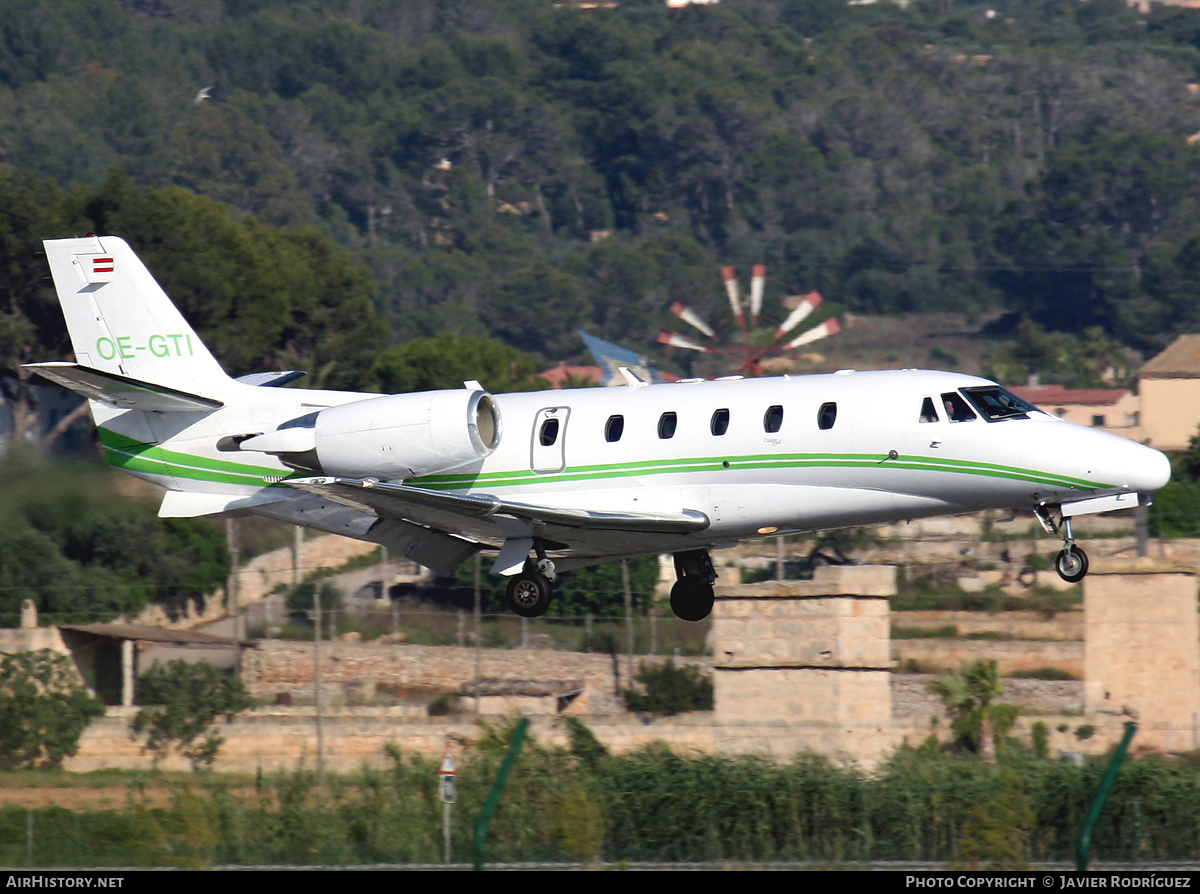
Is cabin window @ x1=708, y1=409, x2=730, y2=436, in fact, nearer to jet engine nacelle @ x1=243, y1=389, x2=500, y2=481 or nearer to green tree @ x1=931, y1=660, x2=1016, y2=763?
jet engine nacelle @ x1=243, y1=389, x2=500, y2=481

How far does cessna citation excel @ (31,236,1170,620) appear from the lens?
811 inches

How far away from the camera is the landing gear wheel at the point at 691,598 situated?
23375 mm

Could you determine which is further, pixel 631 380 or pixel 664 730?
pixel 664 730

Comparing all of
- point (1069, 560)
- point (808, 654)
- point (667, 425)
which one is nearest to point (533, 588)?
point (667, 425)

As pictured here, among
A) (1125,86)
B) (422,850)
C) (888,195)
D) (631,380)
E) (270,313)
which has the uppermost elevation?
(1125,86)

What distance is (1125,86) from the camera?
7111 inches

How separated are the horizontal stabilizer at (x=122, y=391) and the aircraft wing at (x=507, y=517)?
11.1ft

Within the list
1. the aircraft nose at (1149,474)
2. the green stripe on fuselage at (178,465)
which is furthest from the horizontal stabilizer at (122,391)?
the aircraft nose at (1149,474)

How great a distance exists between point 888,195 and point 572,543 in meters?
146

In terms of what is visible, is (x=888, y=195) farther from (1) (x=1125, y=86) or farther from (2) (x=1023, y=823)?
(2) (x=1023, y=823)

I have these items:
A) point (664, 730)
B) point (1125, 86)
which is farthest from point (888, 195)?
point (664, 730)

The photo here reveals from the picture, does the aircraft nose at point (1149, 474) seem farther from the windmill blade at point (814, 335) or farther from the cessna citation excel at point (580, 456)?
A: the windmill blade at point (814, 335)

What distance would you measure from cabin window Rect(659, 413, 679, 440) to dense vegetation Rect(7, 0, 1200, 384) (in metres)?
89.8

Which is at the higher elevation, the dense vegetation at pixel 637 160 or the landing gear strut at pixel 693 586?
the dense vegetation at pixel 637 160
